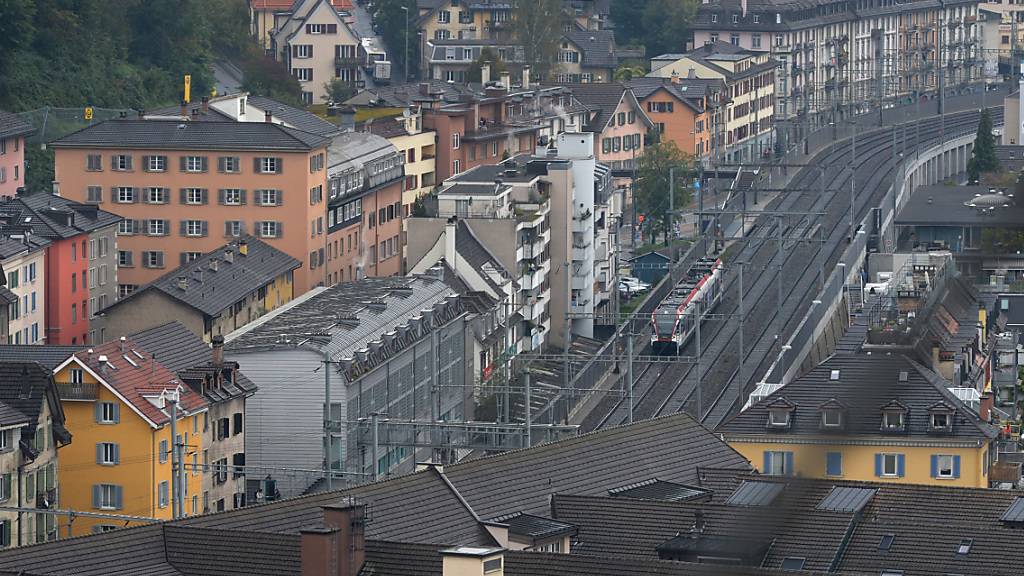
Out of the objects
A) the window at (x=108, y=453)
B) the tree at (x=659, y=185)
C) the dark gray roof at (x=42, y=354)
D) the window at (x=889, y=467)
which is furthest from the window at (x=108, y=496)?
the tree at (x=659, y=185)

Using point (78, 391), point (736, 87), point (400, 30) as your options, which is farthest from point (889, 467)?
point (400, 30)

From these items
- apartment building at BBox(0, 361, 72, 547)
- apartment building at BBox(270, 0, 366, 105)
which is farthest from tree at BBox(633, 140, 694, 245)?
apartment building at BBox(0, 361, 72, 547)

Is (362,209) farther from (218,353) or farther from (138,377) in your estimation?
(138,377)

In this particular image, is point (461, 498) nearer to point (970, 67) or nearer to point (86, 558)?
point (86, 558)

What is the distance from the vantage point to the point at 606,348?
25344 mm

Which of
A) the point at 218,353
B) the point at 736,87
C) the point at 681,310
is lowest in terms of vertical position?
the point at 681,310

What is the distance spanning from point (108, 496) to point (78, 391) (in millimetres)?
859

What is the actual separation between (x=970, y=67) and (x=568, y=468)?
3859cm

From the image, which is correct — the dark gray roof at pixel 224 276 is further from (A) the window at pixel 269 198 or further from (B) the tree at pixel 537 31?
(B) the tree at pixel 537 31

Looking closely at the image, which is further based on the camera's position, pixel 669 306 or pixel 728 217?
pixel 728 217

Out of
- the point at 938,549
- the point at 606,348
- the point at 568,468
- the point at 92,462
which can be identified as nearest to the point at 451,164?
the point at 606,348

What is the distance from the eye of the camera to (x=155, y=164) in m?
26.2

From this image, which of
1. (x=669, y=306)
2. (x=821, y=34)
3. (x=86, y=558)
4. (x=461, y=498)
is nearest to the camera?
(x=86, y=558)

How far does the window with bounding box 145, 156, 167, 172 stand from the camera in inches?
1030
